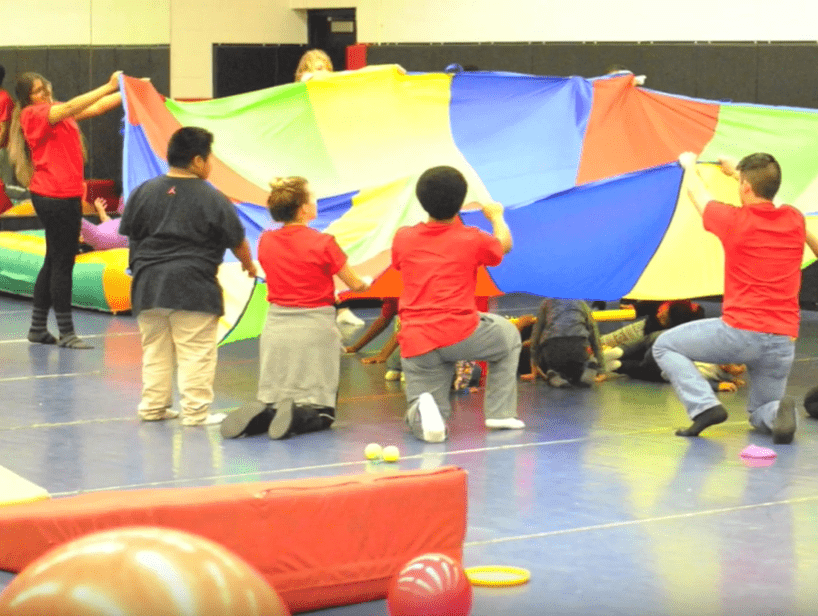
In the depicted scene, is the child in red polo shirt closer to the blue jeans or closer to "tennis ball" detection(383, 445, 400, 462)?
"tennis ball" detection(383, 445, 400, 462)

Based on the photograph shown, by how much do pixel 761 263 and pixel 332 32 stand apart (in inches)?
391

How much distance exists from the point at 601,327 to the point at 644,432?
3331mm

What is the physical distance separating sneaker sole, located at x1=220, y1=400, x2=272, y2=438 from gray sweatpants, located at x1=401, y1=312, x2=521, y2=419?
2.20 feet

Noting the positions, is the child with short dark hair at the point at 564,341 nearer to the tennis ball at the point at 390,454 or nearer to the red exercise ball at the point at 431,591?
the tennis ball at the point at 390,454

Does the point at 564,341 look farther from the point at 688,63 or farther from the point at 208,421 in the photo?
the point at 688,63

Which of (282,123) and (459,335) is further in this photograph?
(282,123)

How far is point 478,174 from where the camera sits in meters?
8.09

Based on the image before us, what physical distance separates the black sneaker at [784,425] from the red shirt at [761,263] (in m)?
0.34

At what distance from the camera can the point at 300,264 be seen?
646 cm

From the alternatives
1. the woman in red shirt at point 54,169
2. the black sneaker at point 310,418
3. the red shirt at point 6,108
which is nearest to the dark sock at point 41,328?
the woman in red shirt at point 54,169

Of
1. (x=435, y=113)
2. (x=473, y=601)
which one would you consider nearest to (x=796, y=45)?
(x=435, y=113)

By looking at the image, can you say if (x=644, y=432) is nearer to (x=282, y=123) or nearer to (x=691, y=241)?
(x=691, y=241)

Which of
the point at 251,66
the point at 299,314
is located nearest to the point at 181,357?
the point at 299,314

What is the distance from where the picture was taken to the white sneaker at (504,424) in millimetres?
6500
